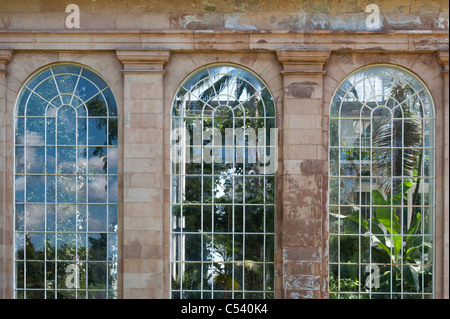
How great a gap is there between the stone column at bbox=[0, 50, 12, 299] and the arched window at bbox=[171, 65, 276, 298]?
397 centimetres

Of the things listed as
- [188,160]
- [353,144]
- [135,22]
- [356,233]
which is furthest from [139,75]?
[356,233]

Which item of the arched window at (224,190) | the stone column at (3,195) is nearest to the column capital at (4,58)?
the stone column at (3,195)

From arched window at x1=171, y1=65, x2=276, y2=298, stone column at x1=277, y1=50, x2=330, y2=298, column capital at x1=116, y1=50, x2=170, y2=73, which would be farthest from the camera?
arched window at x1=171, y1=65, x2=276, y2=298

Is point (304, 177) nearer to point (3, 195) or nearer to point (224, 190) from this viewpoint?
point (224, 190)

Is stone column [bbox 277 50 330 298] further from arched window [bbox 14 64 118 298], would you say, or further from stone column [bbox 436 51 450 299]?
arched window [bbox 14 64 118 298]

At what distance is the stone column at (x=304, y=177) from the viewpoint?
38.7 ft

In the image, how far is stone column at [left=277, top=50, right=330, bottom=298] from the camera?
1180 cm

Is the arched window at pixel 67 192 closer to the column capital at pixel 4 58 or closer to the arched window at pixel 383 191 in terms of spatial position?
the column capital at pixel 4 58

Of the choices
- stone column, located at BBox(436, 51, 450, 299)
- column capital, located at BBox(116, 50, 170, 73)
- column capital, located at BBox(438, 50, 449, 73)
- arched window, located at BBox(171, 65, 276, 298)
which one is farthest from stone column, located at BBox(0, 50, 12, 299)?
stone column, located at BBox(436, 51, 450, 299)

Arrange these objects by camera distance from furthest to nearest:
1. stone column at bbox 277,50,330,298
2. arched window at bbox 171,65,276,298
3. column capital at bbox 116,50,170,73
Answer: arched window at bbox 171,65,276,298, column capital at bbox 116,50,170,73, stone column at bbox 277,50,330,298

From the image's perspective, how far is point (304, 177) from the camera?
11867mm

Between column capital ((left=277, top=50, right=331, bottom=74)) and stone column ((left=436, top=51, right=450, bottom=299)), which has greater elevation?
column capital ((left=277, top=50, right=331, bottom=74))

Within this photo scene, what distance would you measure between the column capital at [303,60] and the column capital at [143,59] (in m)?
2.78

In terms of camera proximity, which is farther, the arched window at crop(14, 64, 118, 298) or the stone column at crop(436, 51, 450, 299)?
the arched window at crop(14, 64, 118, 298)
